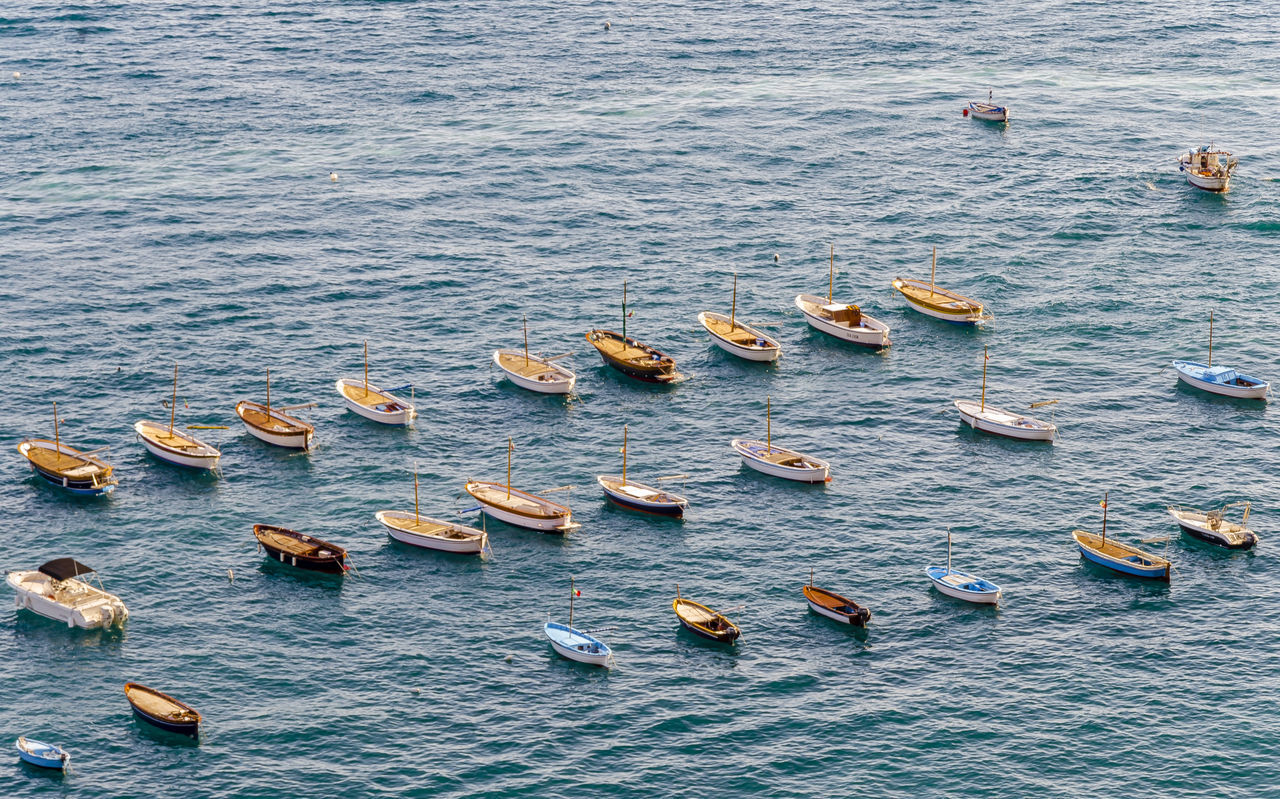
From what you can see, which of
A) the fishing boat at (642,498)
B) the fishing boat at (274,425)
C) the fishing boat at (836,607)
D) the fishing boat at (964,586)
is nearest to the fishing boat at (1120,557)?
the fishing boat at (964,586)

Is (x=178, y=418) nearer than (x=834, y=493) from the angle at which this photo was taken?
No

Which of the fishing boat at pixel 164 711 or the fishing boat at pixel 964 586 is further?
the fishing boat at pixel 964 586

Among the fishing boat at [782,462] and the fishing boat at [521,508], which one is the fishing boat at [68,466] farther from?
the fishing boat at [782,462]

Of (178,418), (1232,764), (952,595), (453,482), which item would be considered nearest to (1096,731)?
(1232,764)

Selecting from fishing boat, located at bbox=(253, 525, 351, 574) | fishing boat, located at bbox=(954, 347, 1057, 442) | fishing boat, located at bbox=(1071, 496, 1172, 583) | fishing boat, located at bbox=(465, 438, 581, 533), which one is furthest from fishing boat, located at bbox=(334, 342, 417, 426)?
fishing boat, located at bbox=(1071, 496, 1172, 583)

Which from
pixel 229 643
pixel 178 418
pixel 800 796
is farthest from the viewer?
pixel 178 418

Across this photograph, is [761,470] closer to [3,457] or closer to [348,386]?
[348,386]

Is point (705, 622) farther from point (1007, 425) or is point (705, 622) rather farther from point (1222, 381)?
point (1222, 381)
